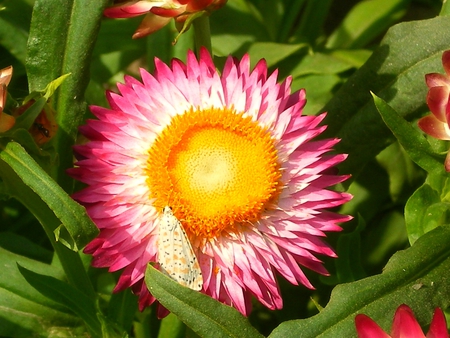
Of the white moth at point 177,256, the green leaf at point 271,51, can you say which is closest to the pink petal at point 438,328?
the white moth at point 177,256

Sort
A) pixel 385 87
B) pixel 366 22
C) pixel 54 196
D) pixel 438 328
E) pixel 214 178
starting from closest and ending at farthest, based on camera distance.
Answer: pixel 438 328 < pixel 54 196 < pixel 214 178 < pixel 385 87 < pixel 366 22

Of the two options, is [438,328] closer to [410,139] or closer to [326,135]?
[410,139]

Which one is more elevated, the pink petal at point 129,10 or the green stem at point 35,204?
the pink petal at point 129,10

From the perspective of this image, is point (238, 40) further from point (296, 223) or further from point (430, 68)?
point (296, 223)

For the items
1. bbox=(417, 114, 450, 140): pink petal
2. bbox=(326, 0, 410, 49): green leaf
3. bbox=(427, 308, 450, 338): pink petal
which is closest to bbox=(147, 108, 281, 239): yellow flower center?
bbox=(417, 114, 450, 140): pink petal

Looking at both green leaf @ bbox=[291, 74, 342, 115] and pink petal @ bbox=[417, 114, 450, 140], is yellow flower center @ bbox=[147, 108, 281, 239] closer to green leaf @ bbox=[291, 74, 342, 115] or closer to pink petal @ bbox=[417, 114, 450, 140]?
pink petal @ bbox=[417, 114, 450, 140]

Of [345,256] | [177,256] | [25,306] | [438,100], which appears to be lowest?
[25,306]

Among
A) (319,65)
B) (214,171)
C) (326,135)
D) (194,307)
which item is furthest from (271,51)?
(194,307)

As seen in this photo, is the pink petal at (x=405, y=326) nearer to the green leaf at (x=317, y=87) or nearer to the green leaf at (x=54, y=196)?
the green leaf at (x=54, y=196)
